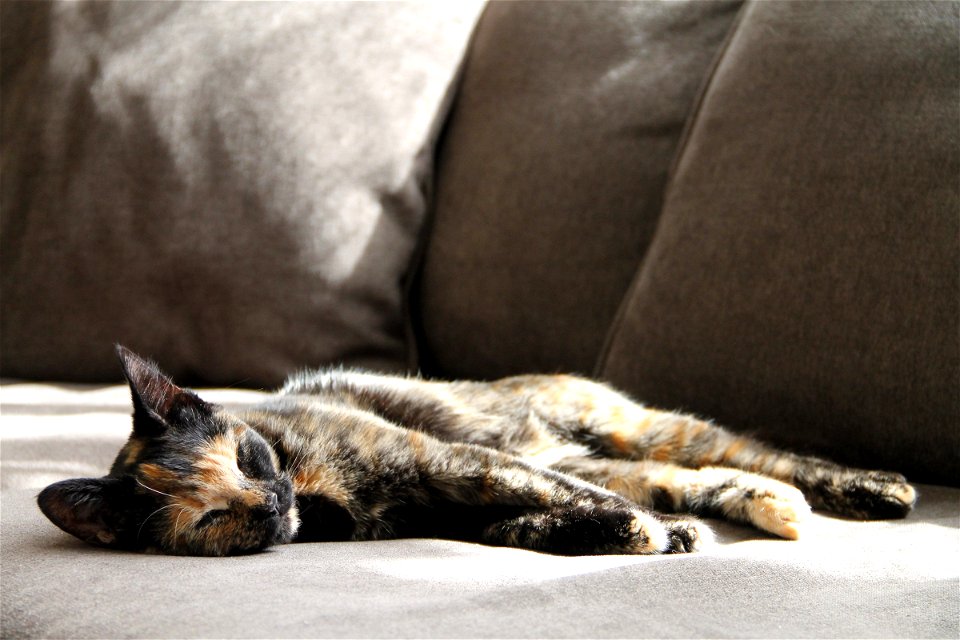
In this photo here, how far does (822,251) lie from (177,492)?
89cm

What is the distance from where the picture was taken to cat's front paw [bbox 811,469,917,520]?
1.09m

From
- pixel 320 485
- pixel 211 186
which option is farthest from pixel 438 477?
pixel 211 186

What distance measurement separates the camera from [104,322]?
1.66 meters

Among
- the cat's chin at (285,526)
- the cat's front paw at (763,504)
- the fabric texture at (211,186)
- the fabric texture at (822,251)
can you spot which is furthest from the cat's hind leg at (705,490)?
the fabric texture at (211,186)

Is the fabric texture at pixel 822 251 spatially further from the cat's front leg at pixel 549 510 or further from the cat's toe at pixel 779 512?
the cat's front leg at pixel 549 510

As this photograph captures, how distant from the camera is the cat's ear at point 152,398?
1.05 m

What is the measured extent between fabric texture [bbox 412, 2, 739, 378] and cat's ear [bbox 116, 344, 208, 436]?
66 cm

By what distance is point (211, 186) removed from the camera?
5.39 ft

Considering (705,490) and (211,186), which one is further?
(211,186)

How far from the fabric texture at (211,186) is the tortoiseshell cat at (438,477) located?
303 mm

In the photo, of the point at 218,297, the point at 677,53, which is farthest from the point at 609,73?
the point at 218,297

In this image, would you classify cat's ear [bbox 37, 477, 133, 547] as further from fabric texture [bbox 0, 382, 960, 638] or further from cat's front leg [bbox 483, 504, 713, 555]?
cat's front leg [bbox 483, 504, 713, 555]

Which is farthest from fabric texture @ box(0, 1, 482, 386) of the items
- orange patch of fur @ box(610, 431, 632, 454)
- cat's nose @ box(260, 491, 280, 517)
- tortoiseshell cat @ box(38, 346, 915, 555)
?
cat's nose @ box(260, 491, 280, 517)

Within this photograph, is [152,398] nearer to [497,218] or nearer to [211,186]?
[211,186]
